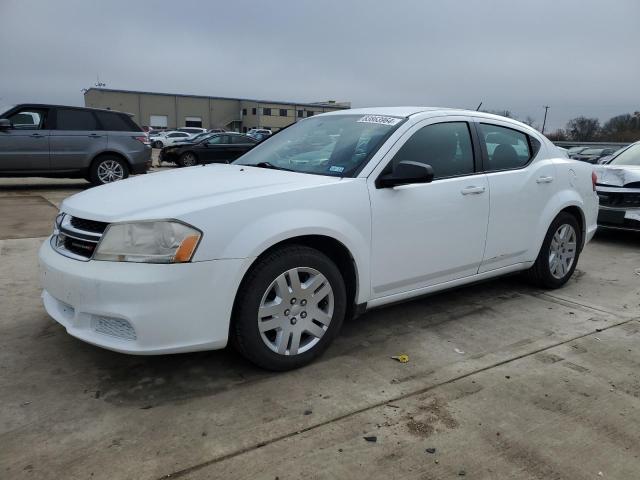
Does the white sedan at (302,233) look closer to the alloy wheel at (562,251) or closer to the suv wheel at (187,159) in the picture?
the alloy wheel at (562,251)

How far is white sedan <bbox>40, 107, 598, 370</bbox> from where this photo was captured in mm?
2734

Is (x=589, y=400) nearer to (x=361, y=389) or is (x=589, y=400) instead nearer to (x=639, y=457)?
(x=639, y=457)

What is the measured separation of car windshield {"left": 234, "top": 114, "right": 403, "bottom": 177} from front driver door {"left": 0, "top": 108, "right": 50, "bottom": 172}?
7.50 m

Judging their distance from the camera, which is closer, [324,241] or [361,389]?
[361,389]

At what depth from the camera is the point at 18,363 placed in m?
3.20

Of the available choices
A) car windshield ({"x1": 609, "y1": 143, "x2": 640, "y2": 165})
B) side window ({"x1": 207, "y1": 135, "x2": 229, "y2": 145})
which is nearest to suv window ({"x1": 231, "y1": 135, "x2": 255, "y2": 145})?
side window ({"x1": 207, "y1": 135, "x2": 229, "y2": 145})

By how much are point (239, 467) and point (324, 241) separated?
1.41 meters

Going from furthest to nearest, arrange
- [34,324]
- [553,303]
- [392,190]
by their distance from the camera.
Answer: [553,303] → [34,324] → [392,190]

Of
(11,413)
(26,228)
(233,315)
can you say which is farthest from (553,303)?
(26,228)

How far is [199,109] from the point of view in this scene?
83.5m

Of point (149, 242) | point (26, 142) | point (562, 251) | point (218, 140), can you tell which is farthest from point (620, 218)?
point (218, 140)

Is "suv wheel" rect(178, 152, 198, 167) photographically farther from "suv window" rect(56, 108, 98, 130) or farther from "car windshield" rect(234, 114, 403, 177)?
"car windshield" rect(234, 114, 403, 177)

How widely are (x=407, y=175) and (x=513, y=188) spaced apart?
4.33ft

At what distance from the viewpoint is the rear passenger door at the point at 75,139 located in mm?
10281
